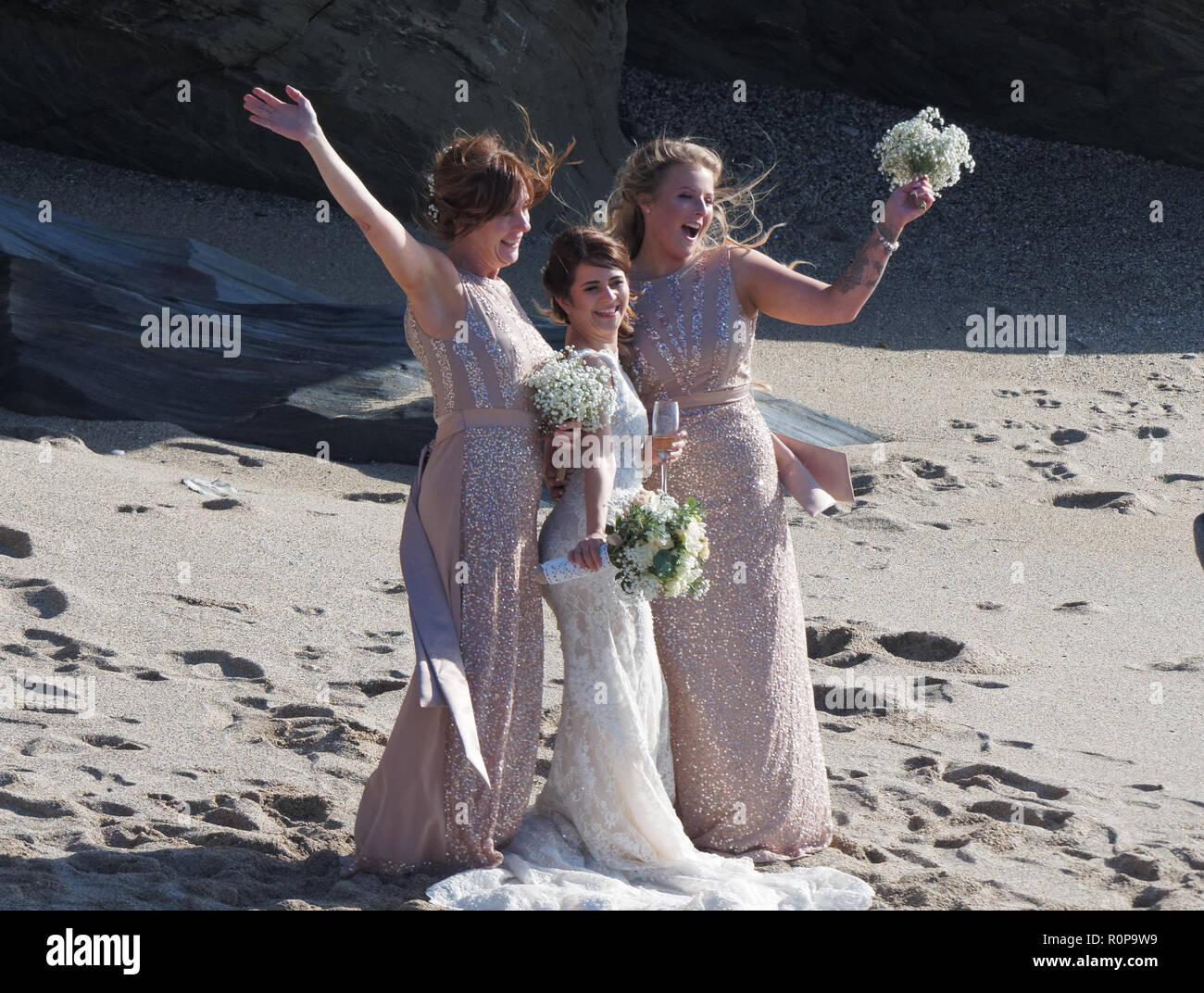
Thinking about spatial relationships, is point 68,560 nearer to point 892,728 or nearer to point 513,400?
point 513,400

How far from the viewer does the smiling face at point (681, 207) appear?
3811mm

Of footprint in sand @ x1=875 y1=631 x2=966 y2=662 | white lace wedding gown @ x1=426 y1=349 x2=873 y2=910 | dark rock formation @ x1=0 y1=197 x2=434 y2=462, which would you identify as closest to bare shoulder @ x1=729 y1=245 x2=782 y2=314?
white lace wedding gown @ x1=426 y1=349 x2=873 y2=910

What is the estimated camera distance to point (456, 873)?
11.2 ft

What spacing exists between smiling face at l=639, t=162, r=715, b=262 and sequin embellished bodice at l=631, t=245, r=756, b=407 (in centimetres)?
10

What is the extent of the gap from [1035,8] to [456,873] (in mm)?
11792

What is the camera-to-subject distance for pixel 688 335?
3791 mm

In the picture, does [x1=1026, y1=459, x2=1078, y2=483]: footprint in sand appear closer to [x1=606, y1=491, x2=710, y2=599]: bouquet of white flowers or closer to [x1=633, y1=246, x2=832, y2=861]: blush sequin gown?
[x1=633, y1=246, x2=832, y2=861]: blush sequin gown

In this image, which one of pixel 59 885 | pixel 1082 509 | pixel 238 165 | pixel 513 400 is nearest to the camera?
pixel 59 885

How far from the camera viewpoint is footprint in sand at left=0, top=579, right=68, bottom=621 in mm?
4879

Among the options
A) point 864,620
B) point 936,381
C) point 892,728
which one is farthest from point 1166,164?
point 892,728

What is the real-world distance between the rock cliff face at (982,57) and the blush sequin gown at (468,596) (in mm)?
10882

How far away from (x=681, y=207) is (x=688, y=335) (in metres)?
0.34

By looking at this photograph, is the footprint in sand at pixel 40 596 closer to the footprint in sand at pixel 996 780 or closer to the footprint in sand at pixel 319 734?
the footprint in sand at pixel 319 734

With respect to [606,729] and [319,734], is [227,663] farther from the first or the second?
[606,729]
